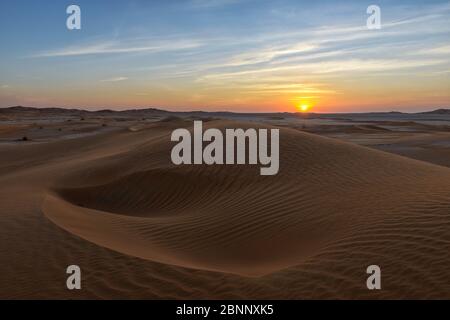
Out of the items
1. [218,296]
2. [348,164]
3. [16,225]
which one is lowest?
[218,296]

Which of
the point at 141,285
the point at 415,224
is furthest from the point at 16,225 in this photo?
the point at 415,224

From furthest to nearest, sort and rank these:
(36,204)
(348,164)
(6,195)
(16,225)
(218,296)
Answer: (348,164)
(6,195)
(36,204)
(16,225)
(218,296)

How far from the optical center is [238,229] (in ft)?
24.8

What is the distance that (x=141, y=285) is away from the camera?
470cm

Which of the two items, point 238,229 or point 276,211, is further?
point 276,211

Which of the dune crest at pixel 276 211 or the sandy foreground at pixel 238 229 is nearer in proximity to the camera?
the sandy foreground at pixel 238 229

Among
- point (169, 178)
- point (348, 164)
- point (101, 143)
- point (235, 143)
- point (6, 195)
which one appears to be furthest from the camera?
point (101, 143)

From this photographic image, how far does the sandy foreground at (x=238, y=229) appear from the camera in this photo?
4676 millimetres

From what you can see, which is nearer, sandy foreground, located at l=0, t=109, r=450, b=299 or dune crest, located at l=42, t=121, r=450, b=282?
sandy foreground, located at l=0, t=109, r=450, b=299

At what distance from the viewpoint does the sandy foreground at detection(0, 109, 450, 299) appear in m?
4.68

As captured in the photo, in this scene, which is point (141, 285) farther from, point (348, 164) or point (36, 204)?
point (348, 164)

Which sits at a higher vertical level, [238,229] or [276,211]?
[276,211]

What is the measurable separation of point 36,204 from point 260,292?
571cm

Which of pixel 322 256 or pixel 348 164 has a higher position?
pixel 348 164
